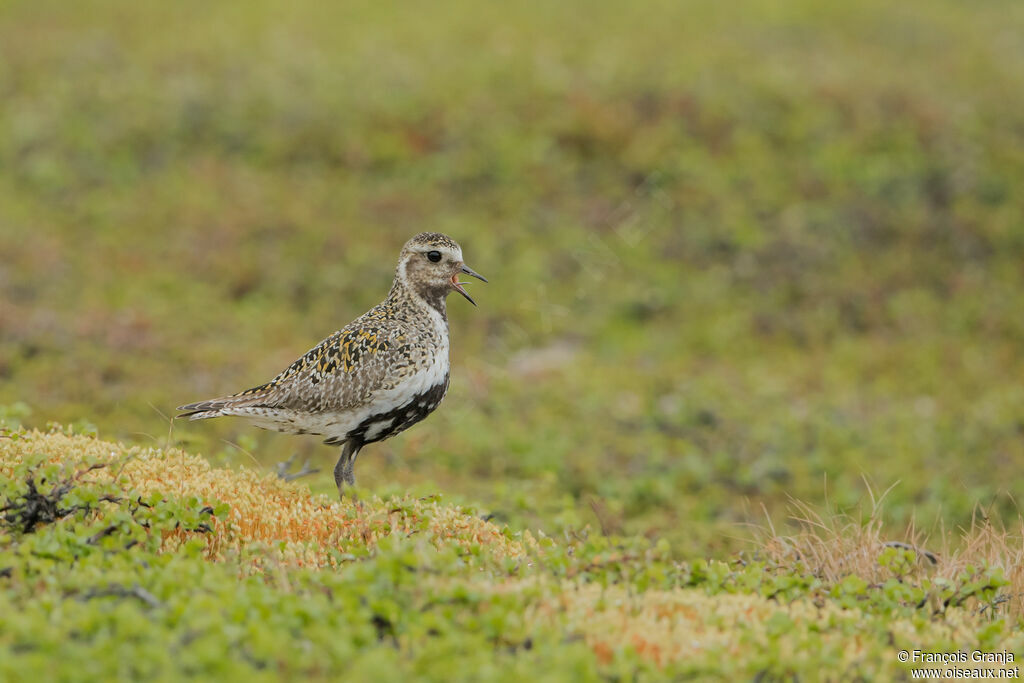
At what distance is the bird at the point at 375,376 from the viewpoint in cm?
735

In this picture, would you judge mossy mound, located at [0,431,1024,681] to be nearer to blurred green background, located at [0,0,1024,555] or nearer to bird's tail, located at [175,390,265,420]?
bird's tail, located at [175,390,265,420]

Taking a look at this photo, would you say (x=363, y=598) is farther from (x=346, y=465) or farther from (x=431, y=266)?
(x=431, y=266)

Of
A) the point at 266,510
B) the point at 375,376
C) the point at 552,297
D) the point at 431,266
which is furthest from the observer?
the point at 552,297

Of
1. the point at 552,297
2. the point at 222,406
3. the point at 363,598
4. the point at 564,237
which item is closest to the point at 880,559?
the point at 363,598

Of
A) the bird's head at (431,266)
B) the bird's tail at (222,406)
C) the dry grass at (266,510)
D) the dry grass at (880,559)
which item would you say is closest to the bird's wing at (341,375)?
the bird's tail at (222,406)

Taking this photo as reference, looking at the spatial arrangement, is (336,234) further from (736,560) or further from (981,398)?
(736,560)

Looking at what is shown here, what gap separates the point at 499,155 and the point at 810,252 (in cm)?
589

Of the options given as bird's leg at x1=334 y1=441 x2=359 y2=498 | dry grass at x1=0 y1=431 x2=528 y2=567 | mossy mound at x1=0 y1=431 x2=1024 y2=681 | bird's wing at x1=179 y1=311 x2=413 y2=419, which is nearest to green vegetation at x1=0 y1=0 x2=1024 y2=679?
mossy mound at x1=0 y1=431 x2=1024 y2=681

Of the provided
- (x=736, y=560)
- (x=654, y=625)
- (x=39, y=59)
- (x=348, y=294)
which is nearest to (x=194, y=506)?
(x=654, y=625)

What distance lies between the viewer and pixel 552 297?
57.8ft

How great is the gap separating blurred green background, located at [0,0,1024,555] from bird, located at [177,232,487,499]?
2.51 metres

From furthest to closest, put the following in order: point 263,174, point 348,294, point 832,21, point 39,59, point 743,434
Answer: point 832,21, point 39,59, point 263,174, point 348,294, point 743,434

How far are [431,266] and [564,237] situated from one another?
1099cm

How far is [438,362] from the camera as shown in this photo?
7.57m
